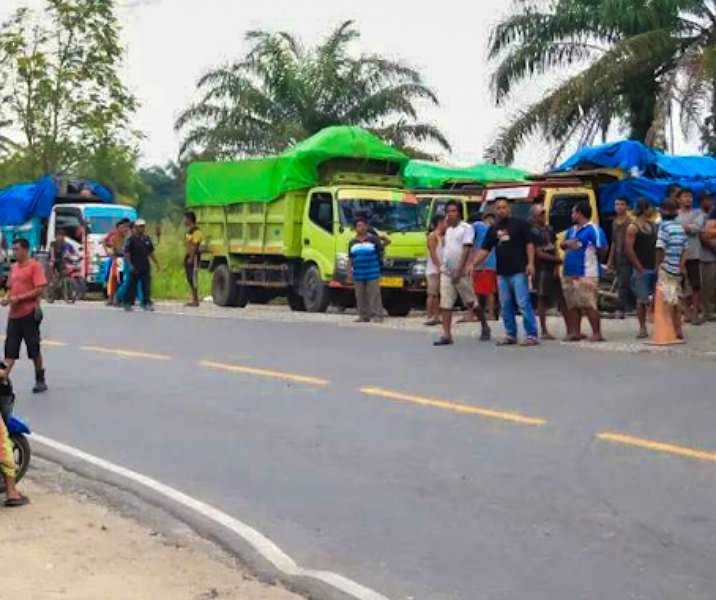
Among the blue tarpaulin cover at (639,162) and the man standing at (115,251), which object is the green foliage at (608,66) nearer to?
the blue tarpaulin cover at (639,162)

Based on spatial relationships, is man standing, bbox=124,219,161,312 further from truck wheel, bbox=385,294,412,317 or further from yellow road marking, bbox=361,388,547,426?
yellow road marking, bbox=361,388,547,426

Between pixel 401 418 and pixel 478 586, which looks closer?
pixel 478 586

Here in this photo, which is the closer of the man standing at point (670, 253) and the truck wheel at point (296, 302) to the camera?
the man standing at point (670, 253)

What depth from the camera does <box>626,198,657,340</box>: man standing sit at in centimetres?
1708

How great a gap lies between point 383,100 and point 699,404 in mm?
29121

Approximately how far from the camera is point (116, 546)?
24.2 feet

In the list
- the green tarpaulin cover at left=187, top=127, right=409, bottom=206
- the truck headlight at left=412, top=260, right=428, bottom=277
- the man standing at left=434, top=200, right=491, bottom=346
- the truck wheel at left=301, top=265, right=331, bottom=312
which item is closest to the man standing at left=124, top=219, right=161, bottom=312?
the green tarpaulin cover at left=187, top=127, right=409, bottom=206

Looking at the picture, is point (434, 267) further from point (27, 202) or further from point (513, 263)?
point (27, 202)

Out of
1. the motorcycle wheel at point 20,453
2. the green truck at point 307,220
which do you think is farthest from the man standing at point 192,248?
the motorcycle wheel at point 20,453

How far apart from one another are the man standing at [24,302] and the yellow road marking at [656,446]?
578cm

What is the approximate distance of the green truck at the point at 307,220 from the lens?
2348 centimetres

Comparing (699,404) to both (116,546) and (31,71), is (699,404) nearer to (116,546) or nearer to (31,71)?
(116,546)

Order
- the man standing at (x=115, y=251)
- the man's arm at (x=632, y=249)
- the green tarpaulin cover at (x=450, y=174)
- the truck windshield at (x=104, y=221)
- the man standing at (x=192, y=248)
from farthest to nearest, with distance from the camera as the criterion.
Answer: the truck windshield at (x=104, y=221), the man standing at (x=115, y=251), the green tarpaulin cover at (x=450, y=174), the man standing at (x=192, y=248), the man's arm at (x=632, y=249)

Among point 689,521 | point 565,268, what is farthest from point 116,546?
point 565,268
